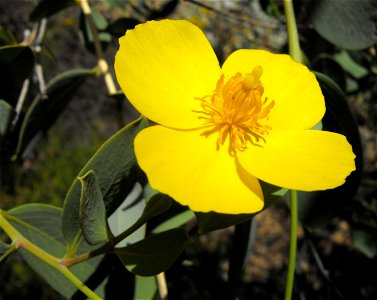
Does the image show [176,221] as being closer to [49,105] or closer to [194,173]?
[194,173]

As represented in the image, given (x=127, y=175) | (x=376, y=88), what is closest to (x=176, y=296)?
(x=127, y=175)

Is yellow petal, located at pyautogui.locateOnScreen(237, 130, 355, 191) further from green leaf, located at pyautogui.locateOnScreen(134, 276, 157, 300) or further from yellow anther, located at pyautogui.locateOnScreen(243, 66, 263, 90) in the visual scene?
green leaf, located at pyautogui.locateOnScreen(134, 276, 157, 300)

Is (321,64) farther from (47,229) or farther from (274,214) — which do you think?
(274,214)

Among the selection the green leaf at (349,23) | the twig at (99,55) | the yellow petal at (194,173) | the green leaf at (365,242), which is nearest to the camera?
the yellow petal at (194,173)

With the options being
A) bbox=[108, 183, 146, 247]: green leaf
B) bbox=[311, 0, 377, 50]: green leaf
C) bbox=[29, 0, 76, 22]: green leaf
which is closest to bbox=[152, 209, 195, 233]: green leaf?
bbox=[108, 183, 146, 247]: green leaf

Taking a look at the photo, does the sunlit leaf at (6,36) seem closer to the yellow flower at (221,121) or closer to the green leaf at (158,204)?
the yellow flower at (221,121)

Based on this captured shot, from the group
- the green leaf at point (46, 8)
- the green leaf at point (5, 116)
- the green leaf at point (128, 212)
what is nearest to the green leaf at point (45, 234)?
the green leaf at point (128, 212)
